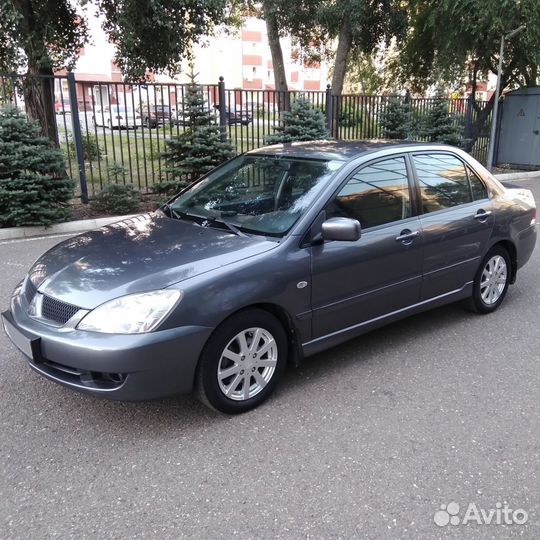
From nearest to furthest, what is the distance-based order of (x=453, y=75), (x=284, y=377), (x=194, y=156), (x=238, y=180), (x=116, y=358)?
(x=116, y=358) → (x=284, y=377) → (x=238, y=180) → (x=194, y=156) → (x=453, y=75)

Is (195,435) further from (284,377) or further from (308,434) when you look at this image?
(284,377)

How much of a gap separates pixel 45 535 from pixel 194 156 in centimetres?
814

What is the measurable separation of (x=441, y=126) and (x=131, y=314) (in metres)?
13.9

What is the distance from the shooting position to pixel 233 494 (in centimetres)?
261

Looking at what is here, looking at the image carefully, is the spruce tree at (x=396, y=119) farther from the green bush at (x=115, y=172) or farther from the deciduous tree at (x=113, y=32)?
the green bush at (x=115, y=172)

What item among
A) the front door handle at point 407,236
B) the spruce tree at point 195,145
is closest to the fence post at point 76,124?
the spruce tree at point 195,145

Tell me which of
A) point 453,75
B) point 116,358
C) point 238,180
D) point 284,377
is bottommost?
Result: point 284,377

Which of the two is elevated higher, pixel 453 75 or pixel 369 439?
pixel 453 75

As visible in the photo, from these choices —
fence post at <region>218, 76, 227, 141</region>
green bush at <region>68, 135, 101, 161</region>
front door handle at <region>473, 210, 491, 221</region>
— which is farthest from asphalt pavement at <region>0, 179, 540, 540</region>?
fence post at <region>218, 76, 227, 141</region>

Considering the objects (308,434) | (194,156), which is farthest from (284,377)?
(194,156)

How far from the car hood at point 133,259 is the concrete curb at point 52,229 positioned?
14.5 ft

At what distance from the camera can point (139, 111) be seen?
10844 mm

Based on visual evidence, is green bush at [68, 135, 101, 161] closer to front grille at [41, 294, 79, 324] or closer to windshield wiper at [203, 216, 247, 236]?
windshield wiper at [203, 216, 247, 236]

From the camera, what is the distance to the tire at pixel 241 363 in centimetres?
306
